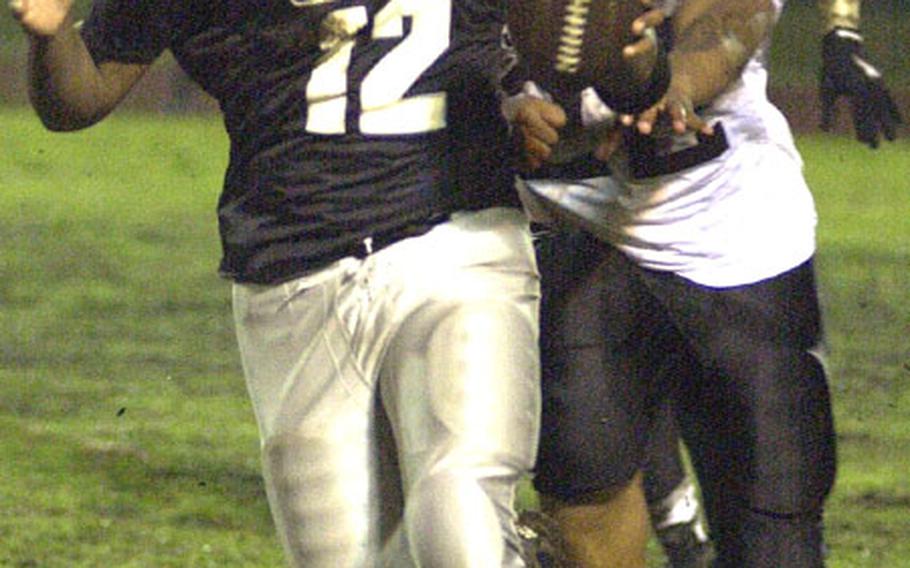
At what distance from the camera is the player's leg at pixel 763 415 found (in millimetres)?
4184

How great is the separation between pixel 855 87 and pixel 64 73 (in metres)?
1.70

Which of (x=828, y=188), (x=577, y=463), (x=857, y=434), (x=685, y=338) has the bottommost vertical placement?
(x=828, y=188)

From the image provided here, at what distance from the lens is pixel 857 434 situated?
7.58m

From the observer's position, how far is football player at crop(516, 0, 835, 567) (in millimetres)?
4188

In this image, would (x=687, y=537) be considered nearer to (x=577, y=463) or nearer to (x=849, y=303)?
(x=577, y=463)

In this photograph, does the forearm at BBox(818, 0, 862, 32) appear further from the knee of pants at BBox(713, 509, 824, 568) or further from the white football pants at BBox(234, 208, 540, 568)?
the white football pants at BBox(234, 208, 540, 568)

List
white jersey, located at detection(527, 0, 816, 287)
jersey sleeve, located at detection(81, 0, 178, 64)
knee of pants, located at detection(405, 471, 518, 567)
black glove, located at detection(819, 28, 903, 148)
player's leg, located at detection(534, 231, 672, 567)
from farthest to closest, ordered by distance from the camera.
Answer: black glove, located at detection(819, 28, 903, 148)
player's leg, located at detection(534, 231, 672, 567)
white jersey, located at detection(527, 0, 816, 287)
jersey sleeve, located at detection(81, 0, 178, 64)
knee of pants, located at detection(405, 471, 518, 567)

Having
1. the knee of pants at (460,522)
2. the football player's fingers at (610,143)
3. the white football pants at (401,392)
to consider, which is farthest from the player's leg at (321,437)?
the football player's fingers at (610,143)

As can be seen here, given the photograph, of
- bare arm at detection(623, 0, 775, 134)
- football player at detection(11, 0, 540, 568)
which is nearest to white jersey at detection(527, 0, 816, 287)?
bare arm at detection(623, 0, 775, 134)

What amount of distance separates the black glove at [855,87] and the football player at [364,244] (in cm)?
108

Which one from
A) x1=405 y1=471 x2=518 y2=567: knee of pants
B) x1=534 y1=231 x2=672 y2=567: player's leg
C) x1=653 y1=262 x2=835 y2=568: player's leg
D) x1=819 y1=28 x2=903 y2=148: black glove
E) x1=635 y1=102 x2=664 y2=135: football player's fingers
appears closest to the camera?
x1=405 y1=471 x2=518 y2=567: knee of pants

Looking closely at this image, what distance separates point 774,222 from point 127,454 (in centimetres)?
341

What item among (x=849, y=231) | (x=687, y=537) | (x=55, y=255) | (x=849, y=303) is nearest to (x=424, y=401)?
(x=687, y=537)

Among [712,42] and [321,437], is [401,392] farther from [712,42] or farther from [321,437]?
[712,42]
